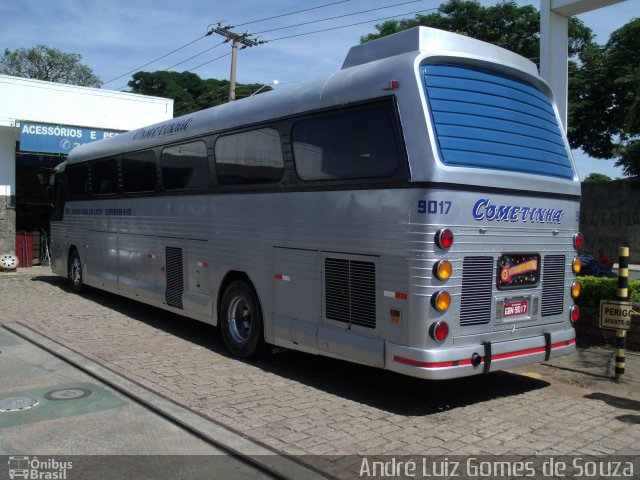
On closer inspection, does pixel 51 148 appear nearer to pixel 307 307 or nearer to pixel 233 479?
pixel 307 307

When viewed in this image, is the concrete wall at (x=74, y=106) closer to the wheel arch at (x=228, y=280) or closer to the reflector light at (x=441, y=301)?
the wheel arch at (x=228, y=280)

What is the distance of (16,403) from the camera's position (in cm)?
569

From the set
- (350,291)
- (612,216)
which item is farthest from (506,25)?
(350,291)

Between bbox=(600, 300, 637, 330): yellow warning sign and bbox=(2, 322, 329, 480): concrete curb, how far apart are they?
13.9 feet

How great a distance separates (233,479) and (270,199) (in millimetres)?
3441

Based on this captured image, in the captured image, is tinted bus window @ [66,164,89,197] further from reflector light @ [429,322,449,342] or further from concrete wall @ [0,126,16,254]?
reflector light @ [429,322,449,342]

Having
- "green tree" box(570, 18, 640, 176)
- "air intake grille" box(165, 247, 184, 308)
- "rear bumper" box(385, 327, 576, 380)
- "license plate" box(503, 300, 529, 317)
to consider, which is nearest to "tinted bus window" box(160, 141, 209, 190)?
"air intake grille" box(165, 247, 184, 308)

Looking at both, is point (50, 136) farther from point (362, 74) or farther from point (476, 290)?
point (476, 290)

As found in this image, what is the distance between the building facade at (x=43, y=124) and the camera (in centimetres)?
1817

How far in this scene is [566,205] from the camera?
247 inches

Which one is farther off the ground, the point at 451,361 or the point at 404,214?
the point at 404,214

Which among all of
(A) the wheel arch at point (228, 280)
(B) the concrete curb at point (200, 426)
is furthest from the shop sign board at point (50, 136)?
(B) the concrete curb at point (200, 426)

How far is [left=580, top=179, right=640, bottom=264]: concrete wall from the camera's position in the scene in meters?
20.6

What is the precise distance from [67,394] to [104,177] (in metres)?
6.52
